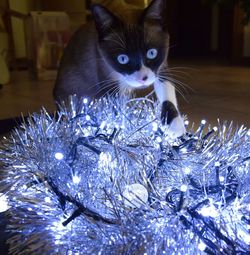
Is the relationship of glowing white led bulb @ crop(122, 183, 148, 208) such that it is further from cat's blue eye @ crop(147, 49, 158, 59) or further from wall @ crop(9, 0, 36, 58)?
wall @ crop(9, 0, 36, 58)

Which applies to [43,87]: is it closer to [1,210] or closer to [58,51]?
[58,51]

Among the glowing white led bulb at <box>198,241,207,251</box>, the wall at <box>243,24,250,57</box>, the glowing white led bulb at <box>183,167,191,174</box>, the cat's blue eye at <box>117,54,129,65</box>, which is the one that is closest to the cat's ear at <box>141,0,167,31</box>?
the cat's blue eye at <box>117,54,129,65</box>

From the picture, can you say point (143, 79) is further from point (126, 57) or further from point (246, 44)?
point (246, 44)

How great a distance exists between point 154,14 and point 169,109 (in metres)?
0.25

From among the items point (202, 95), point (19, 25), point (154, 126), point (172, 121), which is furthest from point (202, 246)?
point (19, 25)

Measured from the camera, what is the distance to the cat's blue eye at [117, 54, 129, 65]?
32.7 inches

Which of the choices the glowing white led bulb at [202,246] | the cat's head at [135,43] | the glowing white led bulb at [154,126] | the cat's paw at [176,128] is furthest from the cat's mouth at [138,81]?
the glowing white led bulb at [202,246]

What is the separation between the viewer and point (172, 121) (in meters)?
0.72

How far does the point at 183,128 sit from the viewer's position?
2.22 ft

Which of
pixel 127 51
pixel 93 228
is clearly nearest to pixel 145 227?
pixel 93 228

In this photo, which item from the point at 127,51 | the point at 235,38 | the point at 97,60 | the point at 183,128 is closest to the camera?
the point at 183,128

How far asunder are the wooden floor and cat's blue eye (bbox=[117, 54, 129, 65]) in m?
0.21

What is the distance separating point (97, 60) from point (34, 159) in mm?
548

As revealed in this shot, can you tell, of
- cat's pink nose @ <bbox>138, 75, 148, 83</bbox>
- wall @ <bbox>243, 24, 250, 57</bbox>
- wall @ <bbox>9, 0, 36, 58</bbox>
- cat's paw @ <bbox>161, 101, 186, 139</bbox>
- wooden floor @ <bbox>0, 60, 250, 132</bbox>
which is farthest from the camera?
wall @ <bbox>9, 0, 36, 58</bbox>
